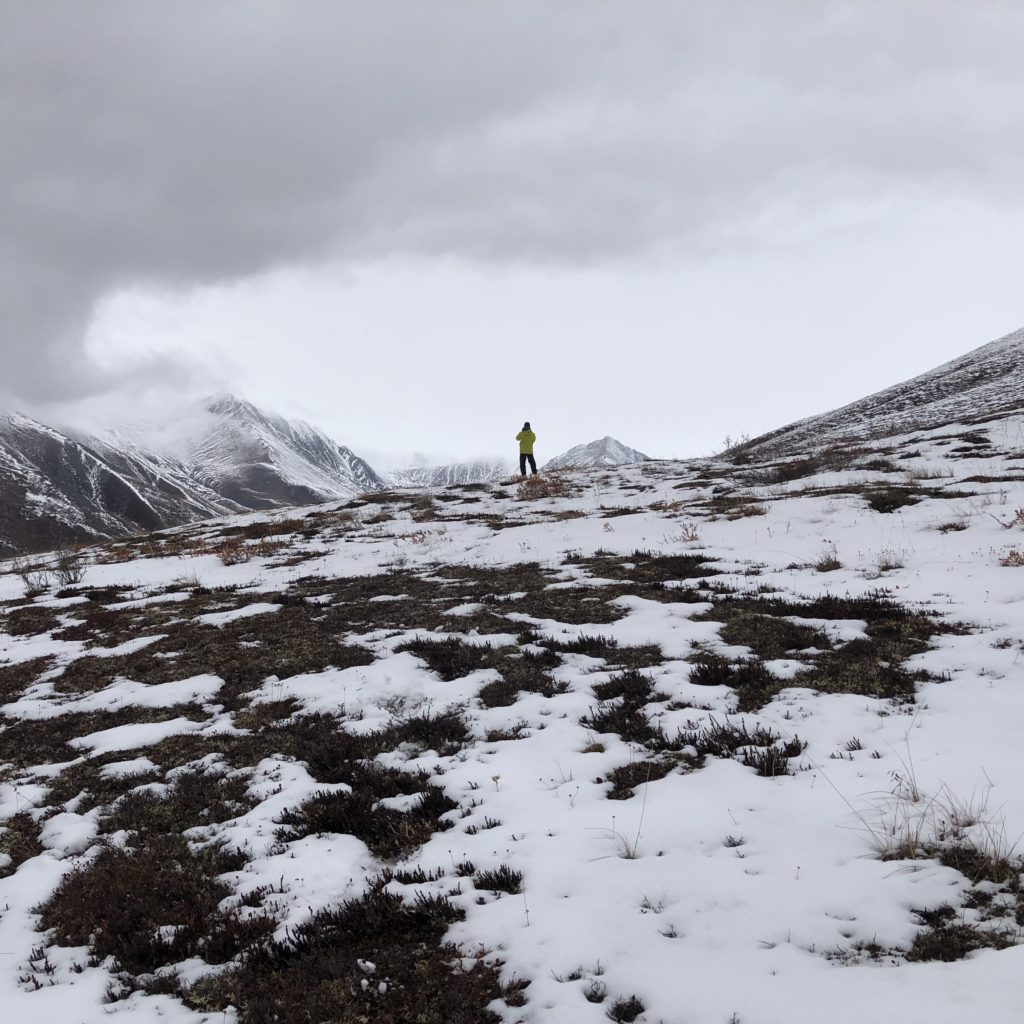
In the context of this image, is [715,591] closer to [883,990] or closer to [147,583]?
[883,990]

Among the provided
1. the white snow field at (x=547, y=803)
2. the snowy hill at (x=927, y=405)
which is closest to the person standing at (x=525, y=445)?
the snowy hill at (x=927, y=405)

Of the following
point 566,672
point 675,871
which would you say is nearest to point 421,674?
point 566,672

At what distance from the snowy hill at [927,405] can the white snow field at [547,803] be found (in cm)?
2170

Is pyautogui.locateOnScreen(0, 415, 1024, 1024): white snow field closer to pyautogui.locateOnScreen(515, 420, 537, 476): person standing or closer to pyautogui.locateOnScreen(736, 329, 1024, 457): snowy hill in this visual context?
pyautogui.locateOnScreen(736, 329, 1024, 457): snowy hill

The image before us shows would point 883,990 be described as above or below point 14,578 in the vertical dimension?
below

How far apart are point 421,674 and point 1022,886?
6.36 m

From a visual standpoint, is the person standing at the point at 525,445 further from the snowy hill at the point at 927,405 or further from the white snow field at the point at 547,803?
the white snow field at the point at 547,803

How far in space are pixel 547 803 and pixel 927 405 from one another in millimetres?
39759

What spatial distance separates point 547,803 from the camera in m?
5.12

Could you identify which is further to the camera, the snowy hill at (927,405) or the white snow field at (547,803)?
the snowy hill at (927,405)

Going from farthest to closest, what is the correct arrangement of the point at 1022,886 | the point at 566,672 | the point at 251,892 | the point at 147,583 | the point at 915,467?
the point at 915,467 < the point at 147,583 < the point at 566,672 < the point at 251,892 < the point at 1022,886

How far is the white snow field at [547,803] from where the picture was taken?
11.0ft

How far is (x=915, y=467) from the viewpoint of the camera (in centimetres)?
1969

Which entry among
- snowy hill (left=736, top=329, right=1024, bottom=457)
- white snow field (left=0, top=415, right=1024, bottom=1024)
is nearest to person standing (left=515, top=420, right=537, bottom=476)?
snowy hill (left=736, top=329, right=1024, bottom=457)
